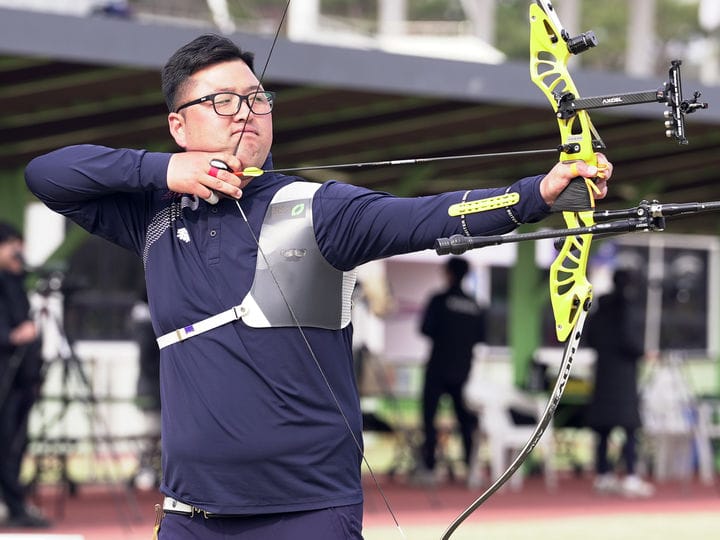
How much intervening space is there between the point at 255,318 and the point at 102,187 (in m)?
0.50

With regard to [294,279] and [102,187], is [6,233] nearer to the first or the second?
[102,187]

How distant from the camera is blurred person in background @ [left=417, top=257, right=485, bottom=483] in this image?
10219 mm

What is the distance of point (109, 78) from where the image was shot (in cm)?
759

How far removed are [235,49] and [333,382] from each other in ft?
2.44

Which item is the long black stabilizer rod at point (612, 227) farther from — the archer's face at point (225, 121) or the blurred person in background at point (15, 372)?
the blurred person in background at point (15, 372)

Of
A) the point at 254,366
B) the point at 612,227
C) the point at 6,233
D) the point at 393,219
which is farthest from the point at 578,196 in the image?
the point at 6,233

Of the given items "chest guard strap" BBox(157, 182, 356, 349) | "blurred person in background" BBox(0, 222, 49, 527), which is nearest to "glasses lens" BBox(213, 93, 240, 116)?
"chest guard strap" BBox(157, 182, 356, 349)

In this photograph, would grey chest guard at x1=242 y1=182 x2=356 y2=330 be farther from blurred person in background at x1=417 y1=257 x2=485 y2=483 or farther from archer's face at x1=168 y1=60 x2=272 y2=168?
blurred person in background at x1=417 y1=257 x2=485 y2=483

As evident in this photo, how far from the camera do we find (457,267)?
10.0 m

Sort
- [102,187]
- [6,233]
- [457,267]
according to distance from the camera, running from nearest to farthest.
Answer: [102,187], [6,233], [457,267]

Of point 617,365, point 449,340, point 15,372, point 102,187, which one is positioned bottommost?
point 15,372

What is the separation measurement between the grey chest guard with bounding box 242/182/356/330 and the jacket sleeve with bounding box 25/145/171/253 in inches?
11.3

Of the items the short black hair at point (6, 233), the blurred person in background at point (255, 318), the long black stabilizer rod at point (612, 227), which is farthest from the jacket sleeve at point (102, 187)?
the short black hair at point (6, 233)

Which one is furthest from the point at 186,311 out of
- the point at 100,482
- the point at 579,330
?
the point at 100,482
